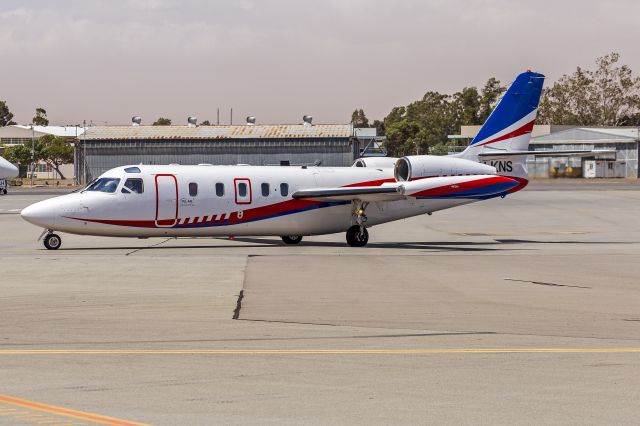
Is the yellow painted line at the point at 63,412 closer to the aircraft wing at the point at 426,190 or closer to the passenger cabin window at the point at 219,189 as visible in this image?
the passenger cabin window at the point at 219,189

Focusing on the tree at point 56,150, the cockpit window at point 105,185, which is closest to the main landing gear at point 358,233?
the cockpit window at point 105,185

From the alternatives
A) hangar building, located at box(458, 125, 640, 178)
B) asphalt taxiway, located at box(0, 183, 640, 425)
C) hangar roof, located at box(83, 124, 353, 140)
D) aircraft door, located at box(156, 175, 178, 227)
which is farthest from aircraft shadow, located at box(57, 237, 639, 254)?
hangar building, located at box(458, 125, 640, 178)

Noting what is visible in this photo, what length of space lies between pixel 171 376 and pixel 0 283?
11066 mm

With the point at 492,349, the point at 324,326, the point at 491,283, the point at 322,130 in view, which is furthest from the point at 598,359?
the point at 322,130

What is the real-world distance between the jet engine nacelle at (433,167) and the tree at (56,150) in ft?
474

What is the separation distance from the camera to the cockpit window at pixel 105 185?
3191 centimetres

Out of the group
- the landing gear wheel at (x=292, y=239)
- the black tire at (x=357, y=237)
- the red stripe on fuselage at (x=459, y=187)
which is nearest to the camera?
the black tire at (x=357, y=237)

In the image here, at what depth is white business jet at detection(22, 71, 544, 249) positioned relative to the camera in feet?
104

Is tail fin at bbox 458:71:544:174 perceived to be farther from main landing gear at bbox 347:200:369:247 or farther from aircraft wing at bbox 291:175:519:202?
main landing gear at bbox 347:200:369:247

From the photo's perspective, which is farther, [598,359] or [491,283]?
[491,283]

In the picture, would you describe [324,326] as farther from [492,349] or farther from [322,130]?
[322,130]

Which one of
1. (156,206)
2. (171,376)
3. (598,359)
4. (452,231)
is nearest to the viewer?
(171,376)

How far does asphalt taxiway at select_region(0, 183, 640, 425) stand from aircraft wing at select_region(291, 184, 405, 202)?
4287mm

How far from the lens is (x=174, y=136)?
4328 inches
